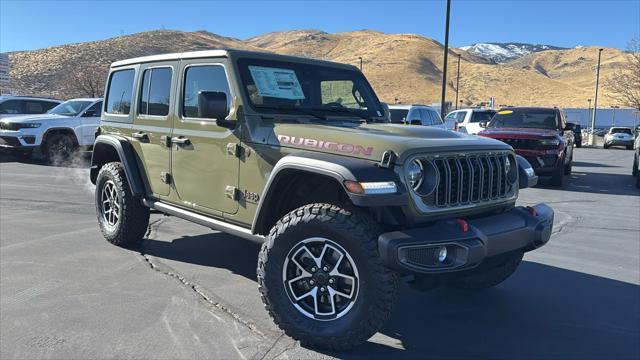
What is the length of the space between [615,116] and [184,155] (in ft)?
194

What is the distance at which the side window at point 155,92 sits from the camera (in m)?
4.89

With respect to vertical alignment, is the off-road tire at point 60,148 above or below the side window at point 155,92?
below

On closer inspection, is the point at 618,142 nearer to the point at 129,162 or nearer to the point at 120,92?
the point at 120,92

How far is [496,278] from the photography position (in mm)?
4418

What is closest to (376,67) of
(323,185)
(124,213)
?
(124,213)

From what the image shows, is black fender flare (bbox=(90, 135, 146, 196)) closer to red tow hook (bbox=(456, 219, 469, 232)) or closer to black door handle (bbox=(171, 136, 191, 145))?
black door handle (bbox=(171, 136, 191, 145))

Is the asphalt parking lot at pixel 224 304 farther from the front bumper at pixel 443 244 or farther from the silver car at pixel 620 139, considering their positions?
the silver car at pixel 620 139

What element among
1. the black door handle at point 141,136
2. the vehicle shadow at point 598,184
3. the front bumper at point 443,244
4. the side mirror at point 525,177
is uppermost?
the black door handle at point 141,136

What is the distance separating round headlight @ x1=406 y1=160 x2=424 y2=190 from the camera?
3225 mm

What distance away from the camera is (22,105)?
1558 centimetres

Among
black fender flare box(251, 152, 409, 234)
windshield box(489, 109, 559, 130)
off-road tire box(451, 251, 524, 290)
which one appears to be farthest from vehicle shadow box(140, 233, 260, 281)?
windshield box(489, 109, 559, 130)

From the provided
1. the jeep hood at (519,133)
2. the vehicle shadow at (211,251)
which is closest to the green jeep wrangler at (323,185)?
the vehicle shadow at (211,251)

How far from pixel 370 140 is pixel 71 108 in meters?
13.1

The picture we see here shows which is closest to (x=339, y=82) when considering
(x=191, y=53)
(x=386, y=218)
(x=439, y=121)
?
(x=191, y=53)
